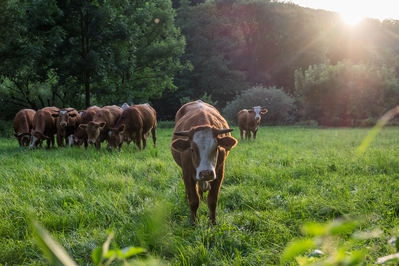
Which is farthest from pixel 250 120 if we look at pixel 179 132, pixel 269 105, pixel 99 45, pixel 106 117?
pixel 269 105

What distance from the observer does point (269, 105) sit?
3081 cm

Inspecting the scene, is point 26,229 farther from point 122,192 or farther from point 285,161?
point 285,161

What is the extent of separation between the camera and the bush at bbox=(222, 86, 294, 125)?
30828mm

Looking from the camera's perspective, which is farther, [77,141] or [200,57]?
[200,57]

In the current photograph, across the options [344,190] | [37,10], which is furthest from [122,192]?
[37,10]

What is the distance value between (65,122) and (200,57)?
28.3 m

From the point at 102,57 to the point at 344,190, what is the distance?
589 inches

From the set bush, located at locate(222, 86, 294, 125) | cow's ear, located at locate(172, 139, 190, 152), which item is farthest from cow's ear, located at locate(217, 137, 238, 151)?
bush, located at locate(222, 86, 294, 125)

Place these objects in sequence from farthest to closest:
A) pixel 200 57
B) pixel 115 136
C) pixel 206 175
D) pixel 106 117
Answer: pixel 200 57, pixel 106 117, pixel 115 136, pixel 206 175

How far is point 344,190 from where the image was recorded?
4859mm

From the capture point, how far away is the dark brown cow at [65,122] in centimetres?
1213

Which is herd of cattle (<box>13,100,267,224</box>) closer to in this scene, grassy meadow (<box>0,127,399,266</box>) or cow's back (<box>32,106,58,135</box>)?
cow's back (<box>32,106,58,135</box>)

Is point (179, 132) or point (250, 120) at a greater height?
point (179, 132)

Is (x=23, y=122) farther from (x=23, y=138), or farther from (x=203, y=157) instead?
(x=203, y=157)
